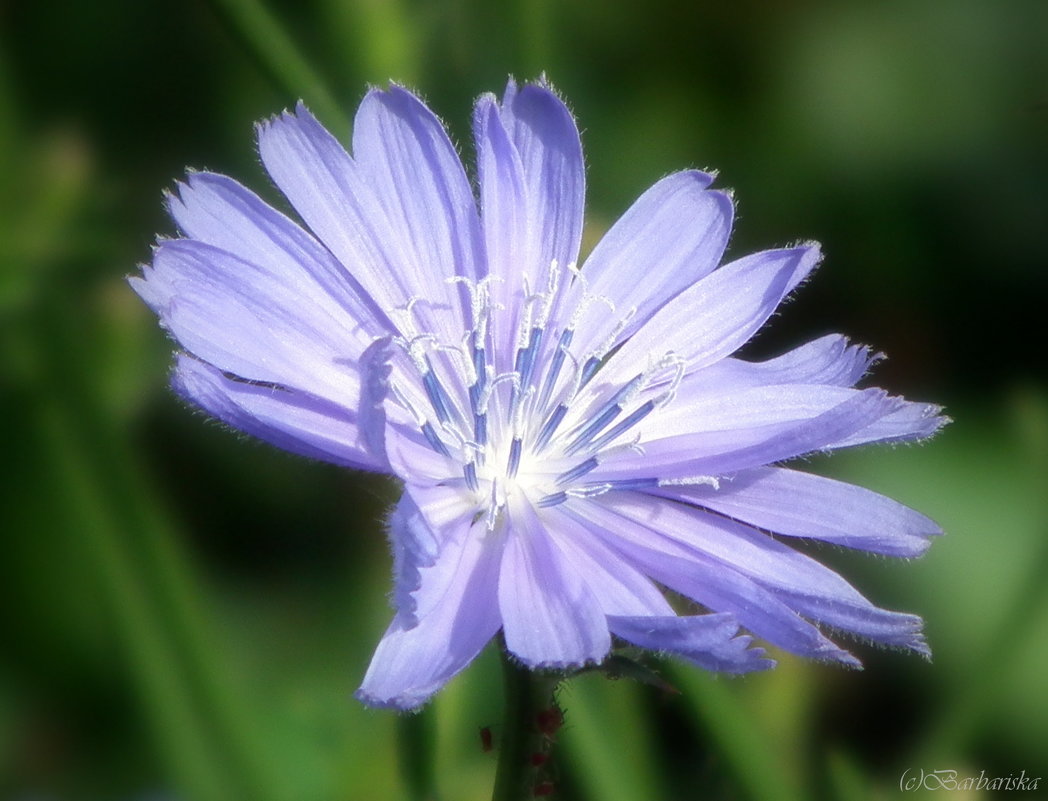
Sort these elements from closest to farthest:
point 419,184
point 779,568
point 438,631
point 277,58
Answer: point 438,631, point 779,568, point 419,184, point 277,58

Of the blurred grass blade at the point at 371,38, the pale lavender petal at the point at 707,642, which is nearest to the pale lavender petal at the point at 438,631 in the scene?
the pale lavender petal at the point at 707,642

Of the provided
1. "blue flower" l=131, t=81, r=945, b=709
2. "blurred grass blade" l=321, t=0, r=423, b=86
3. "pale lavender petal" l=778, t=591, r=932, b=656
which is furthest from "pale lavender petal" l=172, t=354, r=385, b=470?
"blurred grass blade" l=321, t=0, r=423, b=86

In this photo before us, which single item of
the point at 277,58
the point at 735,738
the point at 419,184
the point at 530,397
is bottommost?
the point at 735,738

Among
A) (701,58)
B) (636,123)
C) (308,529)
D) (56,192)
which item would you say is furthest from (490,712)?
(701,58)

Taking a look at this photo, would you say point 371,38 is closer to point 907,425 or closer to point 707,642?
point 907,425

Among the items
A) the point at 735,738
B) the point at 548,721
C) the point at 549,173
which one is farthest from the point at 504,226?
the point at 735,738

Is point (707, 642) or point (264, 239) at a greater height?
point (264, 239)
